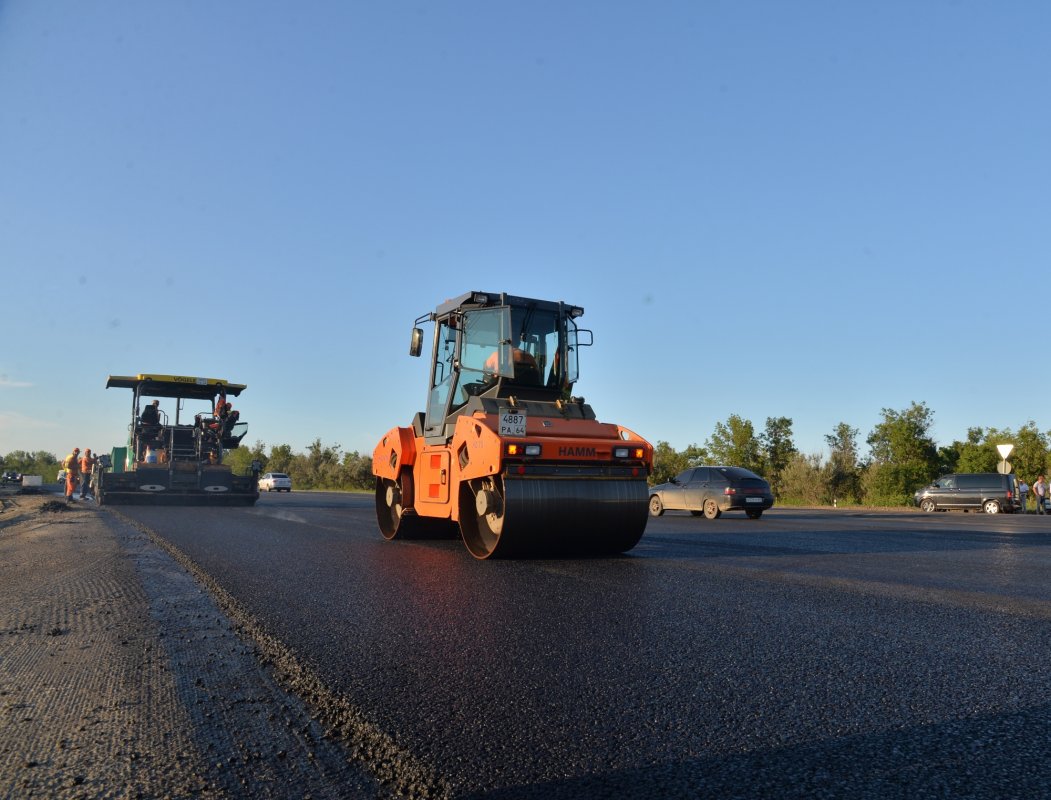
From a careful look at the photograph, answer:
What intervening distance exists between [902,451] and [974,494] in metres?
15.5

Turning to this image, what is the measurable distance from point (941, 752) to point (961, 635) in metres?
2.16

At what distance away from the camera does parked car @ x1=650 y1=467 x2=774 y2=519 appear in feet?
63.0

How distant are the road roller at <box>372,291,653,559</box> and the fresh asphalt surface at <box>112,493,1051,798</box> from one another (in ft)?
2.13

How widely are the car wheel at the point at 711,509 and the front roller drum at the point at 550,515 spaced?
11.5m

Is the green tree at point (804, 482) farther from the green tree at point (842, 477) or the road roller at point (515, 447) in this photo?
the road roller at point (515, 447)

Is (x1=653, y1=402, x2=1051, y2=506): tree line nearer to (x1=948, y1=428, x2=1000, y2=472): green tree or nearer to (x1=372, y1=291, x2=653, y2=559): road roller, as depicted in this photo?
(x1=948, y1=428, x2=1000, y2=472): green tree

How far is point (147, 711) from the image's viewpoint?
117 inches

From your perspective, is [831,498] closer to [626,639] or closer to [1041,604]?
[1041,604]

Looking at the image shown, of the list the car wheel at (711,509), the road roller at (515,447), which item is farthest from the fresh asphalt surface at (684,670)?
the car wheel at (711,509)

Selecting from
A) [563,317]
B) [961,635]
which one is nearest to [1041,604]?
[961,635]

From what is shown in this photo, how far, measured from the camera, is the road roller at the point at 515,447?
7.93m

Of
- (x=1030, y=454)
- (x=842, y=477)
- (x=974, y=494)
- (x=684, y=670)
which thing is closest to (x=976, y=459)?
(x=1030, y=454)

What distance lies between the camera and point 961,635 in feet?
14.3

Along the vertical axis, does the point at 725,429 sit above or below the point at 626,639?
above
